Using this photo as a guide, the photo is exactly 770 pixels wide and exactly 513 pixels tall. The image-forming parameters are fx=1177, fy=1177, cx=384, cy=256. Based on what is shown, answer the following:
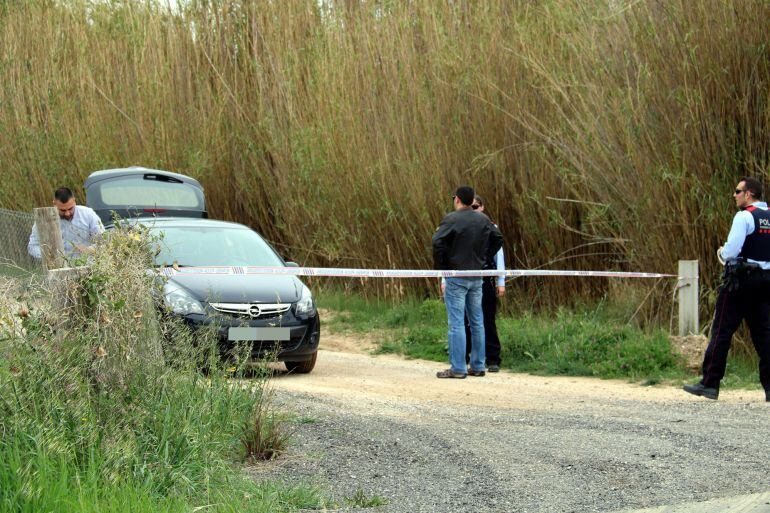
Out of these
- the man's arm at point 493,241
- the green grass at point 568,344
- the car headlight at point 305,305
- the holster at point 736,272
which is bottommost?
the green grass at point 568,344

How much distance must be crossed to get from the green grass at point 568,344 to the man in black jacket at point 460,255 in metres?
1.11

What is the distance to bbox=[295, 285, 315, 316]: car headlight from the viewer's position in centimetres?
1144

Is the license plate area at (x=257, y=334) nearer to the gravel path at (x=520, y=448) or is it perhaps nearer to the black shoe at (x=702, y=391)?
the gravel path at (x=520, y=448)

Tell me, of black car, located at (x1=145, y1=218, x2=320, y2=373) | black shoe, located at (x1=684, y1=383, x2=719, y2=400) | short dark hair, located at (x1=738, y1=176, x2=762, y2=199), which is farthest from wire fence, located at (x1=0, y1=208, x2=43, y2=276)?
short dark hair, located at (x1=738, y1=176, x2=762, y2=199)

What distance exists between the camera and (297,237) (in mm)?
20328

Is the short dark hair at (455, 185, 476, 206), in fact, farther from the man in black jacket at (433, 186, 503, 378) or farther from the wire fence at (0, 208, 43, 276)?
the wire fence at (0, 208, 43, 276)

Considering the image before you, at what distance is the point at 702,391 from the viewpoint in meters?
10.3

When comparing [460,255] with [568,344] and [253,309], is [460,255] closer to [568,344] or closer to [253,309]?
[568,344]

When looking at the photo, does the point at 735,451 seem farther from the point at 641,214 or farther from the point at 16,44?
the point at 16,44

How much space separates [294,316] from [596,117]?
16.7 ft

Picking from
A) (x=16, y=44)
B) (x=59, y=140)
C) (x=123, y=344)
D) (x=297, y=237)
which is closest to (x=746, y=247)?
(x=123, y=344)

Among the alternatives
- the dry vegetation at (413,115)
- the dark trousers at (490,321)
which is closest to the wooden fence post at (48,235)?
the dark trousers at (490,321)

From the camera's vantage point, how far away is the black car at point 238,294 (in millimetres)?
10797

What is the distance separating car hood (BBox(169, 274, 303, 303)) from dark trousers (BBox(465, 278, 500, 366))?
7.33ft
